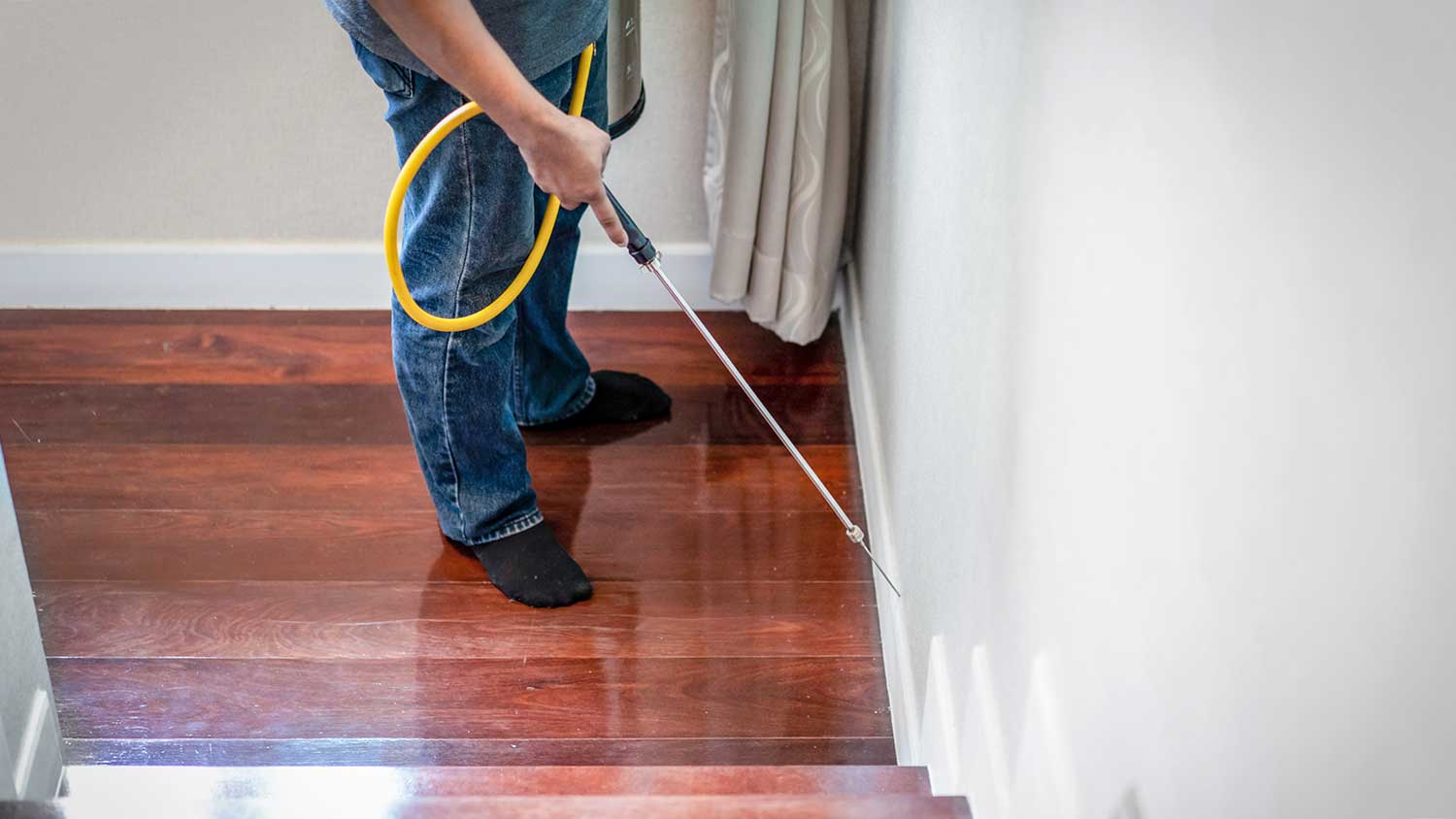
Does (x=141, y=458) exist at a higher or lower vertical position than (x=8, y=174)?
lower

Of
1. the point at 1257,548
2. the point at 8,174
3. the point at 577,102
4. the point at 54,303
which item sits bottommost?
the point at 54,303

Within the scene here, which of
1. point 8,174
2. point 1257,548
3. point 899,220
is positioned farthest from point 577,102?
point 8,174

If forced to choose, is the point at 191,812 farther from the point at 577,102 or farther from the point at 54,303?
the point at 54,303

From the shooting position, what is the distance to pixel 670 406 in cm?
238

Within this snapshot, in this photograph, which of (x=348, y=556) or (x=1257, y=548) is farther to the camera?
(x=348, y=556)

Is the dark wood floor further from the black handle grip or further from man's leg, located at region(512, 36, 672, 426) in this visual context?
the black handle grip

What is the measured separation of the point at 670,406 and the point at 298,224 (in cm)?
84

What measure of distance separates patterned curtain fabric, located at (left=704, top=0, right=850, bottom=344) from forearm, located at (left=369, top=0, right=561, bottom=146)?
880 mm

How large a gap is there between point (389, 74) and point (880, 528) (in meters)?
0.94

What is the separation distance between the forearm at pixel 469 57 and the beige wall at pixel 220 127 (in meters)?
1.09

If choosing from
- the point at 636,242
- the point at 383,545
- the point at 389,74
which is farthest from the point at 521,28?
the point at 383,545

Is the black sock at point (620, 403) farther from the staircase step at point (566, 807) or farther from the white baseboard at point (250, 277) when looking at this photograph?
the staircase step at point (566, 807)

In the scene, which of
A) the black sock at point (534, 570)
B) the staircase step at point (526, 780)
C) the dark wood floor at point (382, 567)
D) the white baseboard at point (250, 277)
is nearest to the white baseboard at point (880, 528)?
the dark wood floor at point (382, 567)

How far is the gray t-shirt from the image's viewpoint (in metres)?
1.50
